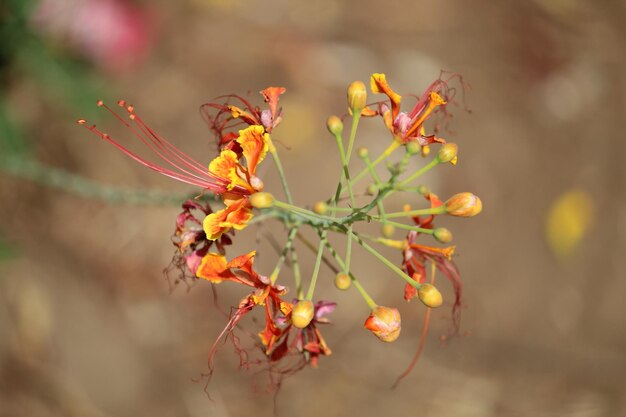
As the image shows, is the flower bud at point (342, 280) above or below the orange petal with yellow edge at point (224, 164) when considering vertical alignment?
below

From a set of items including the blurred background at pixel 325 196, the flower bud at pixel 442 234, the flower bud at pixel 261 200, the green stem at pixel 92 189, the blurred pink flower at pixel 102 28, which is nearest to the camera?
the flower bud at pixel 261 200

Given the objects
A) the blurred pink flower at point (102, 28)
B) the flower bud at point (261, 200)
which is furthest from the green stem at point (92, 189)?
the blurred pink flower at point (102, 28)

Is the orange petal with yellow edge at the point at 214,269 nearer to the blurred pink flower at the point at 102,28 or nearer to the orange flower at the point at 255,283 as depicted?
the orange flower at the point at 255,283

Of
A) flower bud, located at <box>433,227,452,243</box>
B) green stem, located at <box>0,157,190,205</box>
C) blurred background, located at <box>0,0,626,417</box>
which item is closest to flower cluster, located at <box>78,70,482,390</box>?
flower bud, located at <box>433,227,452,243</box>

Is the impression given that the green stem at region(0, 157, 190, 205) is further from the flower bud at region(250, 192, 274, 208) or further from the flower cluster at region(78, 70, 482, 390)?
the flower bud at region(250, 192, 274, 208)

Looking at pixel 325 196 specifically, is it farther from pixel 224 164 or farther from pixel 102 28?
pixel 224 164

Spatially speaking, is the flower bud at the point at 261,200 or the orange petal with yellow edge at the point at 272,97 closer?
the flower bud at the point at 261,200

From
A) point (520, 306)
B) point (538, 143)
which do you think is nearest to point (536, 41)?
point (538, 143)
